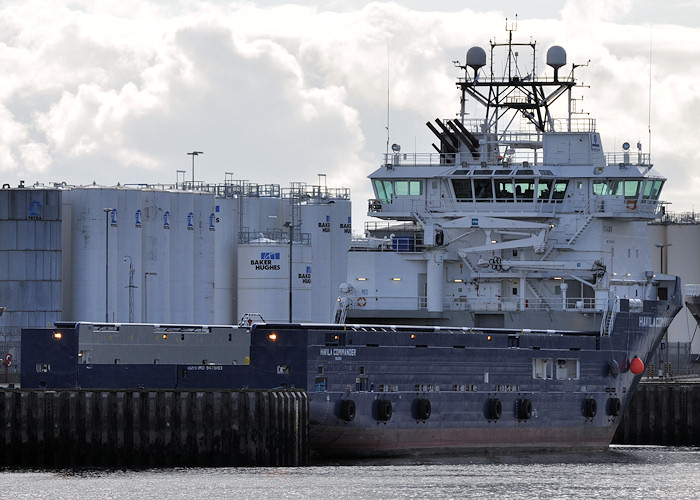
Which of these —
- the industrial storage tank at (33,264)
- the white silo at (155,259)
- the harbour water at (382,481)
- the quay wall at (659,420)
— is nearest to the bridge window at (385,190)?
the harbour water at (382,481)

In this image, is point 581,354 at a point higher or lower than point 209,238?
lower

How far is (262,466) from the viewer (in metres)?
48.4

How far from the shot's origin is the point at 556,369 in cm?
5575

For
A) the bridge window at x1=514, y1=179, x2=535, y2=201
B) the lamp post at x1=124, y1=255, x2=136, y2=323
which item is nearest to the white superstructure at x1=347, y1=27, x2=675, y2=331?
the bridge window at x1=514, y1=179, x2=535, y2=201

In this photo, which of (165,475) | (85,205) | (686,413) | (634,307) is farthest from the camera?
(85,205)

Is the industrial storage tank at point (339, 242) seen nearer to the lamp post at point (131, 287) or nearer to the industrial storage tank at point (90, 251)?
the lamp post at point (131, 287)

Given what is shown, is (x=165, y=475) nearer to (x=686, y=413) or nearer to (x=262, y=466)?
(x=262, y=466)

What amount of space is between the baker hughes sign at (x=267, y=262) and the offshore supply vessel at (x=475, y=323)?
39983 mm

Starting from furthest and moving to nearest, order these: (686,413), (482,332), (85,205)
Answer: (85,205)
(686,413)
(482,332)

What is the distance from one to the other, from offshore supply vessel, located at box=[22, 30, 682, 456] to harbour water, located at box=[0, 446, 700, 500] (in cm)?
183

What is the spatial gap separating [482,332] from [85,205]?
147 ft

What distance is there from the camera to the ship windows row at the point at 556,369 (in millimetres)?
55281

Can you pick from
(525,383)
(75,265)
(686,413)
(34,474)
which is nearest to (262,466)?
(34,474)

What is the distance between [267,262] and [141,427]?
5236 centimetres
